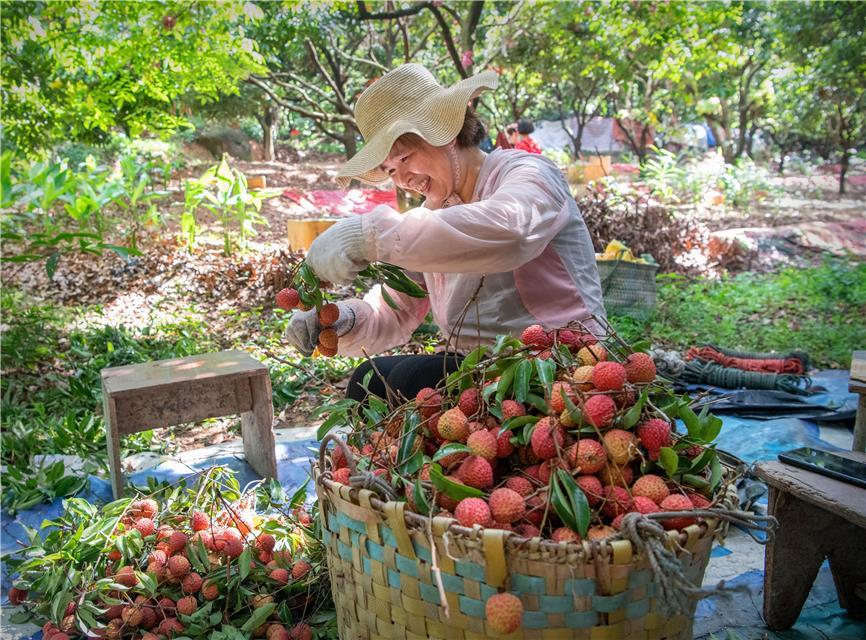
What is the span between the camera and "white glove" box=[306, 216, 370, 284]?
149 cm

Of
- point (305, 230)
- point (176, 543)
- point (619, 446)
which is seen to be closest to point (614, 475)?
point (619, 446)

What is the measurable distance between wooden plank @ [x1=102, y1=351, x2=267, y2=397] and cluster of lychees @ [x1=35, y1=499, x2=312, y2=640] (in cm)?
76

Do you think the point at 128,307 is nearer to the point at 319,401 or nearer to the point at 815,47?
the point at 319,401

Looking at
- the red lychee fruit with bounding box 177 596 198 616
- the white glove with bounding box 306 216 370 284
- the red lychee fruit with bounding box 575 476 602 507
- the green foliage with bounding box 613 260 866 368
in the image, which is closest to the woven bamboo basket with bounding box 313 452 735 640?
the red lychee fruit with bounding box 575 476 602 507

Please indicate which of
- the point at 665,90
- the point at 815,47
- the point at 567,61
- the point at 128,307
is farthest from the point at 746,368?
the point at 665,90

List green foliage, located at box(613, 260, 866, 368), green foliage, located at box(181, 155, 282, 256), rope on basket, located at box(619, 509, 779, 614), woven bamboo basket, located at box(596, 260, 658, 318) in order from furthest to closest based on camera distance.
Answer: green foliage, located at box(181, 155, 282, 256) < woven bamboo basket, located at box(596, 260, 658, 318) < green foliage, located at box(613, 260, 866, 368) < rope on basket, located at box(619, 509, 779, 614)

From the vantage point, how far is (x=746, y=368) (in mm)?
3977

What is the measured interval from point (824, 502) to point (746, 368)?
2690mm

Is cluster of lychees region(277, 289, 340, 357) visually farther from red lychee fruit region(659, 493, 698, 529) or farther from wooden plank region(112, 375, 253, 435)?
red lychee fruit region(659, 493, 698, 529)

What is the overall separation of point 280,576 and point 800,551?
1211 mm

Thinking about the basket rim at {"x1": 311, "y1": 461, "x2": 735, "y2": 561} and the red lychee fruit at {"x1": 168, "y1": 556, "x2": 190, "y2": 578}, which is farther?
the red lychee fruit at {"x1": 168, "y1": 556, "x2": 190, "y2": 578}

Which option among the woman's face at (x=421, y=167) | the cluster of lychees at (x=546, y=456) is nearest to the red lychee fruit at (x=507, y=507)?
the cluster of lychees at (x=546, y=456)

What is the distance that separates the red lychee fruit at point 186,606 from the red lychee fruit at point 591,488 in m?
1.00

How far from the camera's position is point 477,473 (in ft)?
3.50
